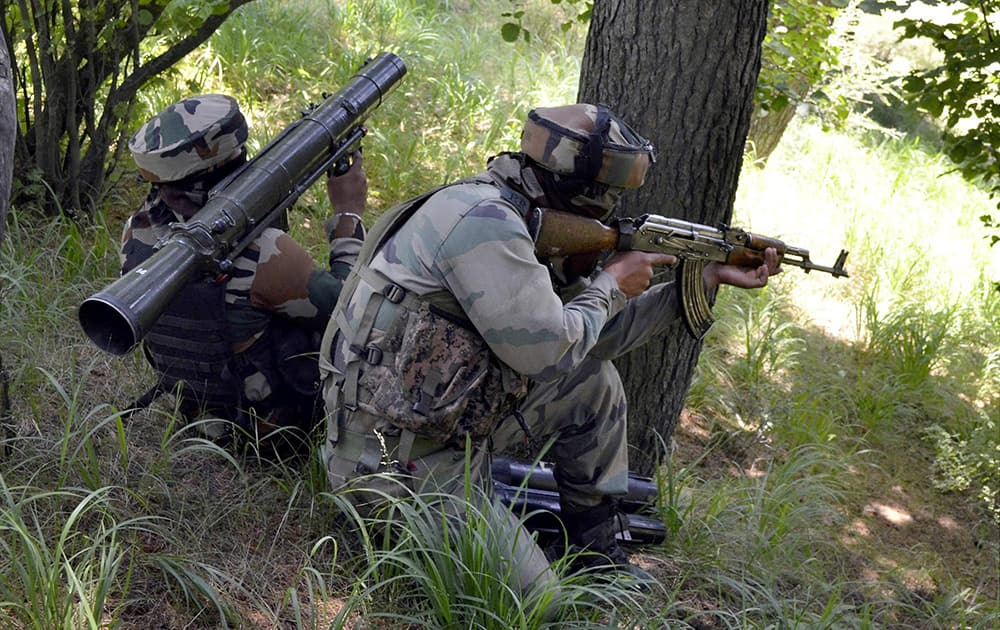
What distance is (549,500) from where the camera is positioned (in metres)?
3.36

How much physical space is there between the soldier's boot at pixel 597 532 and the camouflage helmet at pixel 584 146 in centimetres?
112

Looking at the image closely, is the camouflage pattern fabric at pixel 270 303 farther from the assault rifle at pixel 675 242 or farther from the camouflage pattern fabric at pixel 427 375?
the assault rifle at pixel 675 242

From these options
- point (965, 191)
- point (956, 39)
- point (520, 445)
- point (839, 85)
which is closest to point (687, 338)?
point (520, 445)

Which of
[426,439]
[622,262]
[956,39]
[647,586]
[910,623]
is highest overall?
[956,39]

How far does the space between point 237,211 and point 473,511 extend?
1124 mm

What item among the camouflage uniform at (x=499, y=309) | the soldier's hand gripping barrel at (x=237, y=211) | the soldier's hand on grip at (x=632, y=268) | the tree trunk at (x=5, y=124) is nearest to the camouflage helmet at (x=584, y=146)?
the camouflage uniform at (x=499, y=309)

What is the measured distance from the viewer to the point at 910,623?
3773mm

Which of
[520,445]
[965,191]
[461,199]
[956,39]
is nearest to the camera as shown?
[461,199]

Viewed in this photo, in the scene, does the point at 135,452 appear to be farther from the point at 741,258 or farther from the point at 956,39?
the point at 956,39

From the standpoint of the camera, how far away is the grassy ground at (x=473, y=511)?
2506mm

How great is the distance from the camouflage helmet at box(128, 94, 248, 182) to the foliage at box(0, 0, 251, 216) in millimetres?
1435

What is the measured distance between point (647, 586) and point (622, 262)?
1.03 m

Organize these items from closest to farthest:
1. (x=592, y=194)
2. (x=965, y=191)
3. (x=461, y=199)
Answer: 1. (x=461, y=199)
2. (x=592, y=194)
3. (x=965, y=191)

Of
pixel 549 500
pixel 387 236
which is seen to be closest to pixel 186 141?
pixel 387 236
